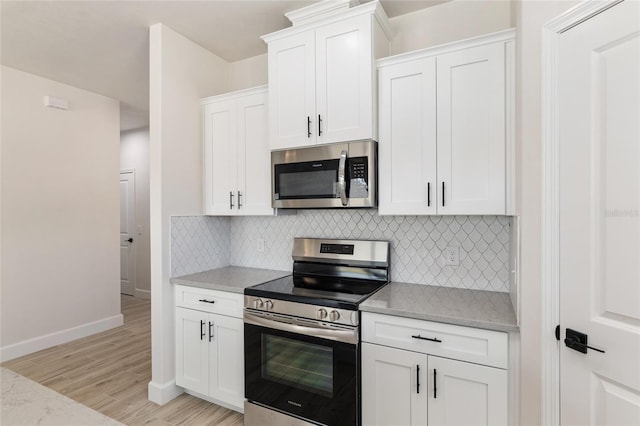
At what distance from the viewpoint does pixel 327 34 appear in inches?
86.4

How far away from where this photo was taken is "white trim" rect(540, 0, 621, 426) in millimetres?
1400

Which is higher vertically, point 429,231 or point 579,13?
point 579,13

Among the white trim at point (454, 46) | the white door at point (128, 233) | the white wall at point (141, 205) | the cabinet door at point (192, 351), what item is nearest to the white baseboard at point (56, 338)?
the white wall at point (141, 205)

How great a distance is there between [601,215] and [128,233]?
20.2ft

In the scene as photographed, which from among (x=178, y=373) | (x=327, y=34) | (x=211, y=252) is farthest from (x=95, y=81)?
(x=178, y=373)

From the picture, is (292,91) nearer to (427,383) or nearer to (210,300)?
(210,300)

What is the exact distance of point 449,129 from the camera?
1924 mm

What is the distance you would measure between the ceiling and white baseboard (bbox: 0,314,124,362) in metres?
2.70

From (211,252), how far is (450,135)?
211cm

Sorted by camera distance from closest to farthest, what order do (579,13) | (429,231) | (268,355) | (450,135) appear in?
1. (579,13)
2. (450,135)
3. (268,355)
4. (429,231)

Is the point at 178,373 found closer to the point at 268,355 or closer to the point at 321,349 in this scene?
the point at 268,355

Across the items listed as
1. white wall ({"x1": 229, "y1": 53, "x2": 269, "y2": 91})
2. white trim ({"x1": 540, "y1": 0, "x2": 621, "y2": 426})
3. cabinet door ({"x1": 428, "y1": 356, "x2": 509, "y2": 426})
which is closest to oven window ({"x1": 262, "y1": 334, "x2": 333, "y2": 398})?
cabinet door ({"x1": 428, "y1": 356, "x2": 509, "y2": 426})

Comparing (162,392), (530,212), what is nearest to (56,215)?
(162,392)

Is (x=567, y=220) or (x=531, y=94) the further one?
(x=531, y=94)
